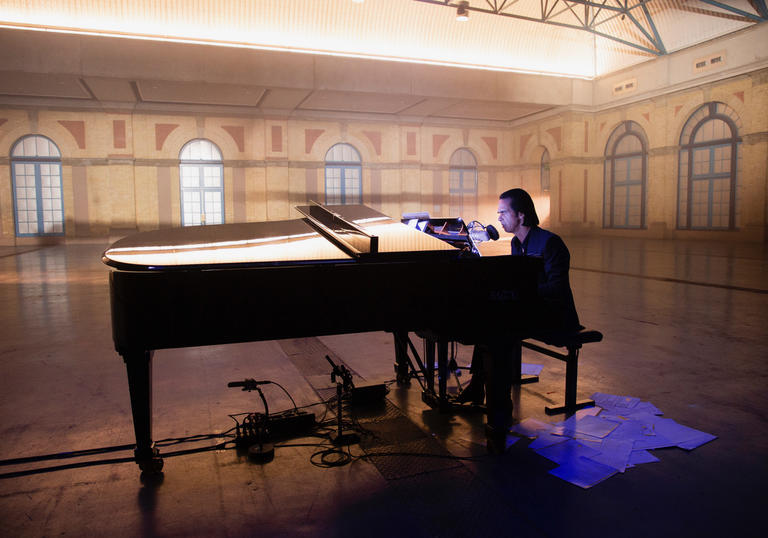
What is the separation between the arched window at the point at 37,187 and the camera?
15.8 m

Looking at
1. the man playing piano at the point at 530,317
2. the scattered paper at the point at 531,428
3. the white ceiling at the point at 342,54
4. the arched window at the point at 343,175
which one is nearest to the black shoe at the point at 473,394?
the man playing piano at the point at 530,317

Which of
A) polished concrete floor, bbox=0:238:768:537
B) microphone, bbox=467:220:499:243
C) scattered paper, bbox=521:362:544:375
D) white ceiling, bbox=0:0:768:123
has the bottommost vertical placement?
polished concrete floor, bbox=0:238:768:537

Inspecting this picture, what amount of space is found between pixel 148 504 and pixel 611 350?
132 inches

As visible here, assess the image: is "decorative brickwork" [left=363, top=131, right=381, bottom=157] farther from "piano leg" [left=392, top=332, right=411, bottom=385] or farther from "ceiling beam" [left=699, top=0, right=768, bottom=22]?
"piano leg" [left=392, top=332, right=411, bottom=385]

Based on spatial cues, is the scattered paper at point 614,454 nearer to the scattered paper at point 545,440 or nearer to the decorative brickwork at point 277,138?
the scattered paper at point 545,440

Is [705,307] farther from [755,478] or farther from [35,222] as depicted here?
[35,222]

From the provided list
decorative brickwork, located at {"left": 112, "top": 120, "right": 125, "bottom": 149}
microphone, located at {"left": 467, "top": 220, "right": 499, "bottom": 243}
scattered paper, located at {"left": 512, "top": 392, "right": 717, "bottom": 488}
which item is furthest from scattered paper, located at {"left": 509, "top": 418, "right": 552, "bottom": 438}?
decorative brickwork, located at {"left": 112, "top": 120, "right": 125, "bottom": 149}

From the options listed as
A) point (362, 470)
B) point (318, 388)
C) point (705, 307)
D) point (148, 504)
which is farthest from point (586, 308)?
point (148, 504)

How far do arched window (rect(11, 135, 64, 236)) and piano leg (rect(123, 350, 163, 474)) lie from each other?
→ 16.7m

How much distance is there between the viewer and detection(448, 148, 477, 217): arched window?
790 inches

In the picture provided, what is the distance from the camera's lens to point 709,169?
47.6 feet

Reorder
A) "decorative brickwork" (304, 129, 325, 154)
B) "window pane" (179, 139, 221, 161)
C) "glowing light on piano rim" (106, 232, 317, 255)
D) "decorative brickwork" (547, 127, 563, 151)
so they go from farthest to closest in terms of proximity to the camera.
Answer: "decorative brickwork" (547, 127, 563, 151)
"decorative brickwork" (304, 129, 325, 154)
"window pane" (179, 139, 221, 161)
"glowing light on piano rim" (106, 232, 317, 255)

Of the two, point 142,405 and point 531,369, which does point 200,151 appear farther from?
point 142,405

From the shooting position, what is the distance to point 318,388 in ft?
11.4
